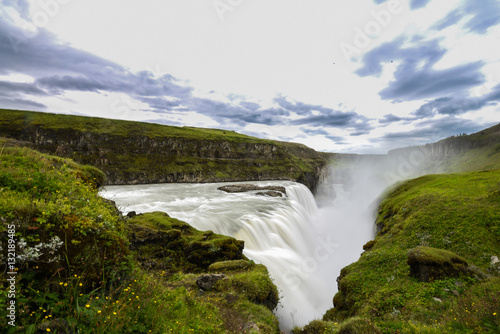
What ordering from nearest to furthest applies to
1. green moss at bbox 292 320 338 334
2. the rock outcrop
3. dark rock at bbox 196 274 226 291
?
green moss at bbox 292 320 338 334 < dark rock at bbox 196 274 226 291 < the rock outcrop

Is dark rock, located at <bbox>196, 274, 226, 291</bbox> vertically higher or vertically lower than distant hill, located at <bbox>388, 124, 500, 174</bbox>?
lower

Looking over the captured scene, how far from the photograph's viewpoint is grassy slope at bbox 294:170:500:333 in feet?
20.9

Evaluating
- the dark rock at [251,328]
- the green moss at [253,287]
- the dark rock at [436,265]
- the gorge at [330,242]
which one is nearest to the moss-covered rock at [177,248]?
the gorge at [330,242]

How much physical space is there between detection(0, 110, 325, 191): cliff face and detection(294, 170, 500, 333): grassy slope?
2966 inches

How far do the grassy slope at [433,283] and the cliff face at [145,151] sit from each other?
247ft

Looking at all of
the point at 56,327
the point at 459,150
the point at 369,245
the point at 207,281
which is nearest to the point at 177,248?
the point at 207,281

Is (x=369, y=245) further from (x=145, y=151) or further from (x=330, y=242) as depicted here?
(x=145, y=151)

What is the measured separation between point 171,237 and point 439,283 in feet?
45.7

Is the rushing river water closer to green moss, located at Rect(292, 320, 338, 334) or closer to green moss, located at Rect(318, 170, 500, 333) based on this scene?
green moss, located at Rect(292, 320, 338, 334)

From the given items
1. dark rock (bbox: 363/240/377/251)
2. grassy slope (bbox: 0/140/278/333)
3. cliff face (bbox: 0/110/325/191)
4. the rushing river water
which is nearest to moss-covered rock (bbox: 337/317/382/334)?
grassy slope (bbox: 0/140/278/333)

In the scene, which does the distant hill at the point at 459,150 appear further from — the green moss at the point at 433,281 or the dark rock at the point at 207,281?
the dark rock at the point at 207,281

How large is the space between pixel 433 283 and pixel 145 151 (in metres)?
102

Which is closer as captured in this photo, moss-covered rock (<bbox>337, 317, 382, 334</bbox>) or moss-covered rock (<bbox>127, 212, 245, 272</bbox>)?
moss-covered rock (<bbox>337, 317, 382, 334</bbox>)

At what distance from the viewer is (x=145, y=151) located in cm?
9506
